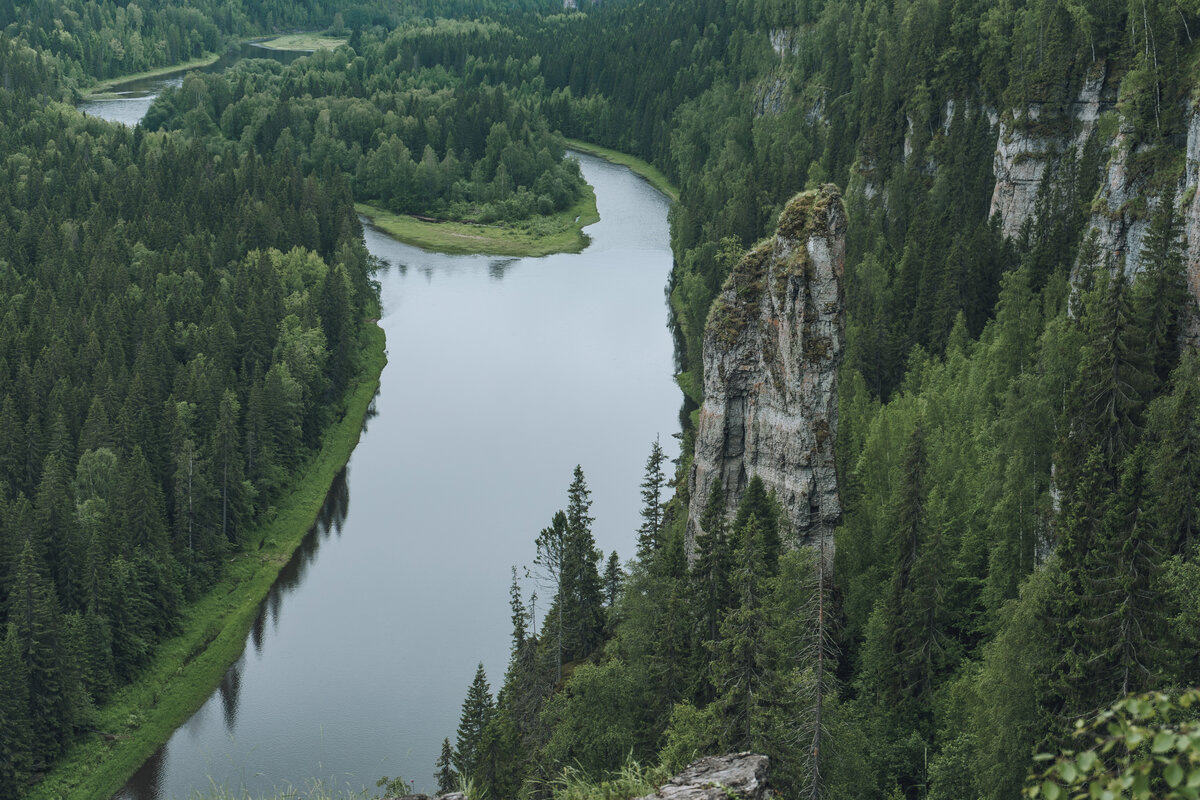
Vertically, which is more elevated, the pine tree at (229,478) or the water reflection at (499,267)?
the water reflection at (499,267)

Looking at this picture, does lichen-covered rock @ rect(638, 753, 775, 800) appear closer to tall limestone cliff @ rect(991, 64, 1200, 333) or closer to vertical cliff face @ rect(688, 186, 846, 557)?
vertical cliff face @ rect(688, 186, 846, 557)

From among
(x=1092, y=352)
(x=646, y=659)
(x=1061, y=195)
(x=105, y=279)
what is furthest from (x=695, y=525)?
(x=105, y=279)

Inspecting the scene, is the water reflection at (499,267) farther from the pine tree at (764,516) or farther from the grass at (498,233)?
the pine tree at (764,516)

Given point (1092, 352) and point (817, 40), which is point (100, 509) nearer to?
point (1092, 352)

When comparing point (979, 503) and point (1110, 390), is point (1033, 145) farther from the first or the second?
point (979, 503)

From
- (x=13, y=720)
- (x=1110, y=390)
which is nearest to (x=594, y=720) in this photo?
(x=1110, y=390)

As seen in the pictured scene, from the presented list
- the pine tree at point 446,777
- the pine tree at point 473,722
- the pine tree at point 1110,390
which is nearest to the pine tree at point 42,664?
the pine tree at point 446,777
